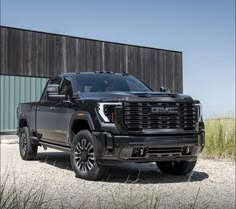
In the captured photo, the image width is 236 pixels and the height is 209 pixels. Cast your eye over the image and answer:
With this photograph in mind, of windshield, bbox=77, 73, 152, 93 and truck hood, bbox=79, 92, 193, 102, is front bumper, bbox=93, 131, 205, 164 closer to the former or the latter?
truck hood, bbox=79, 92, 193, 102

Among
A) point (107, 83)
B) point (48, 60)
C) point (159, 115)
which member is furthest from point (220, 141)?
point (48, 60)

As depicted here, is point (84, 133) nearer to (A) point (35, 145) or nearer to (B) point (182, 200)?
(B) point (182, 200)

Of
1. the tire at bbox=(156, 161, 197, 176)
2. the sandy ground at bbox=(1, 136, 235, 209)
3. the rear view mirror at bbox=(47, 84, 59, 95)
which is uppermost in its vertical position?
the rear view mirror at bbox=(47, 84, 59, 95)

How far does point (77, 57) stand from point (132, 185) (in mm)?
20248

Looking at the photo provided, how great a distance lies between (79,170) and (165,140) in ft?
5.52

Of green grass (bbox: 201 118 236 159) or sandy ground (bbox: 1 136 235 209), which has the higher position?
green grass (bbox: 201 118 236 159)

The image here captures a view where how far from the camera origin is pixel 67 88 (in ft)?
33.7

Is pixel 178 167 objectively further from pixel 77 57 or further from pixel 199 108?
pixel 77 57

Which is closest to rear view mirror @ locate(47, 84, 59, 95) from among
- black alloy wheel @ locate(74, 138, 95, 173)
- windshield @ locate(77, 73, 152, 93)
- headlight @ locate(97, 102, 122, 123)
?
windshield @ locate(77, 73, 152, 93)

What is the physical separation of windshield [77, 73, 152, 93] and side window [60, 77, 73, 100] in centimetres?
23

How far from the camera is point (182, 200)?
7082 millimetres

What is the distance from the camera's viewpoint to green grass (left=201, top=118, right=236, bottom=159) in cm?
1284

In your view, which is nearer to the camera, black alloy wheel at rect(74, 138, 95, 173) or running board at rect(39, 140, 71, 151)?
black alloy wheel at rect(74, 138, 95, 173)

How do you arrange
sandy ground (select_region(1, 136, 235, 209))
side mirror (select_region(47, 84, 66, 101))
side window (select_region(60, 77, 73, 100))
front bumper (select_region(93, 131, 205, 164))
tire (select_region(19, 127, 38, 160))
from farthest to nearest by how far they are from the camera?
1. tire (select_region(19, 127, 38, 160))
2. side window (select_region(60, 77, 73, 100))
3. side mirror (select_region(47, 84, 66, 101))
4. front bumper (select_region(93, 131, 205, 164))
5. sandy ground (select_region(1, 136, 235, 209))
